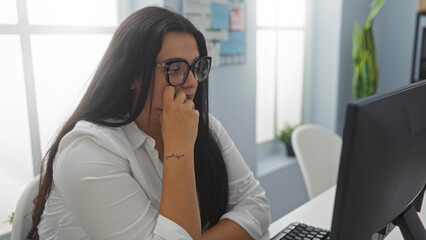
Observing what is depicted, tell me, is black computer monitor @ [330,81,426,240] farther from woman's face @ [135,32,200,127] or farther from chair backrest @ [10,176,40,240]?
chair backrest @ [10,176,40,240]

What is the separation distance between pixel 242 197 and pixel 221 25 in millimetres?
1119

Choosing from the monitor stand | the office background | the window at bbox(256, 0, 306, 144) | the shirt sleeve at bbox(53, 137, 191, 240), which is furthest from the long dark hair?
the window at bbox(256, 0, 306, 144)

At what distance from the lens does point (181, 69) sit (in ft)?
3.53

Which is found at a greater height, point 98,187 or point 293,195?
point 98,187

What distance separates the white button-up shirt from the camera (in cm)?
94

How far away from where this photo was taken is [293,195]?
2961mm

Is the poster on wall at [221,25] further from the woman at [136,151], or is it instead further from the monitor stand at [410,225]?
the monitor stand at [410,225]

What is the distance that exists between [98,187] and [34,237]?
350 millimetres

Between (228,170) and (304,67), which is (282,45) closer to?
(304,67)

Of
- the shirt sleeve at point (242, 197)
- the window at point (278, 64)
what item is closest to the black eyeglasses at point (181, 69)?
the shirt sleeve at point (242, 197)

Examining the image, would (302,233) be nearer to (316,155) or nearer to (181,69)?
(181,69)

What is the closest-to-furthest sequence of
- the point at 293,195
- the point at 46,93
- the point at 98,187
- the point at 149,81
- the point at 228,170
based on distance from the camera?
the point at 98,187
the point at 149,81
the point at 228,170
the point at 46,93
the point at 293,195

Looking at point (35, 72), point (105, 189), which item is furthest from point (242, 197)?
point (35, 72)

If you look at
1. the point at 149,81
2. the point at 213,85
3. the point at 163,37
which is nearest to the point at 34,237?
the point at 149,81
